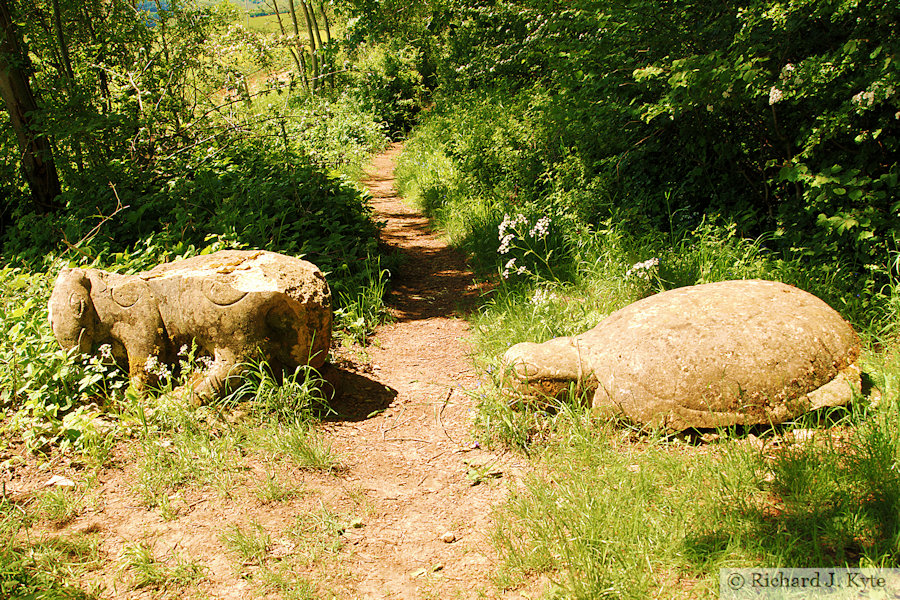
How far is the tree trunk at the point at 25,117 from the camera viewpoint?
6.98m

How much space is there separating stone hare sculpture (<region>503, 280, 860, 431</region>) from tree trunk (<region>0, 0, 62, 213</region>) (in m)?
6.65

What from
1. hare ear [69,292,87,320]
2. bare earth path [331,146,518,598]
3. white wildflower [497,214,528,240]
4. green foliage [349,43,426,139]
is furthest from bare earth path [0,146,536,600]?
green foliage [349,43,426,139]

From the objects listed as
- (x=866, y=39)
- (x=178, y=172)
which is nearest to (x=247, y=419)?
(x=178, y=172)

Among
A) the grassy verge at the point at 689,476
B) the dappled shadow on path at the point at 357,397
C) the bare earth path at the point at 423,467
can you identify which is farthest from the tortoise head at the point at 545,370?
the dappled shadow on path at the point at 357,397

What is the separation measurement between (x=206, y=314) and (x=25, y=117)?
5.02 meters

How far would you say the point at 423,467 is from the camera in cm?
390

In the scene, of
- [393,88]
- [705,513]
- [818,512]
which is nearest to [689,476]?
[705,513]

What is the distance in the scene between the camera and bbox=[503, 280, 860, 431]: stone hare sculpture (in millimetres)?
3377

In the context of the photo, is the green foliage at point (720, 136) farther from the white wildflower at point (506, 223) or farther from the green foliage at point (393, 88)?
the green foliage at point (393, 88)

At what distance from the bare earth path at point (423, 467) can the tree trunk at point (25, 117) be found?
4.71 metres

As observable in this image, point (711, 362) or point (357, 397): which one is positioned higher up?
point (711, 362)

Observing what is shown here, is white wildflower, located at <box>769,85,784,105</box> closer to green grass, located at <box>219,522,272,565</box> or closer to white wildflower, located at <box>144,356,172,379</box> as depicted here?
green grass, located at <box>219,522,272,565</box>

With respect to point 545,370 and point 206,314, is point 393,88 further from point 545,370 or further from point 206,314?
point 545,370

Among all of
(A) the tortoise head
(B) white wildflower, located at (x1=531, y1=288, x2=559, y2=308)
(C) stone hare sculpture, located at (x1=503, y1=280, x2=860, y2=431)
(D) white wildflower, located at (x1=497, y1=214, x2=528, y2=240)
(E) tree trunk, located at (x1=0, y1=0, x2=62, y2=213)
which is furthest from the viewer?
(E) tree trunk, located at (x1=0, y1=0, x2=62, y2=213)
